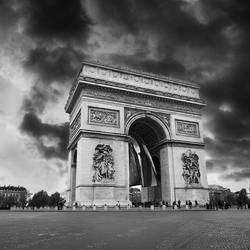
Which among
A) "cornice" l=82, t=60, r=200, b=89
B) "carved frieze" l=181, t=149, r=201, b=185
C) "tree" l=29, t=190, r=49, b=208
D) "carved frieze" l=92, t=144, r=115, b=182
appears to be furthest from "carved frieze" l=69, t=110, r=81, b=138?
"tree" l=29, t=190, r=49, b=208

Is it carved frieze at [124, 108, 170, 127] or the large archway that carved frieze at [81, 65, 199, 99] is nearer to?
carved frieze at [124, 108, 170, 127]

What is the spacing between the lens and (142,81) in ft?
104

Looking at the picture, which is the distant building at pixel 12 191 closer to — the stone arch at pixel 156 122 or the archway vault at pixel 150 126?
the archway vault at pixel 150 126

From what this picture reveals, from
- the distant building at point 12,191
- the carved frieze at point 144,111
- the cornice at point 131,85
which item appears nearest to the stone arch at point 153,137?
the carved frieze at point 144,111

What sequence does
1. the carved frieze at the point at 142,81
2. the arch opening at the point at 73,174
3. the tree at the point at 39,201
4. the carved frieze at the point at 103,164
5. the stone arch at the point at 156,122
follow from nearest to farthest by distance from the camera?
the carved frieze at the point at 103,164, the carved frieze at the point at 142,81, the stone arch at the point at 156,122, the arch opening at the point at 73,174, the tree at the point at 39,201

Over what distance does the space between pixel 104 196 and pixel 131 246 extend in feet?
69.4

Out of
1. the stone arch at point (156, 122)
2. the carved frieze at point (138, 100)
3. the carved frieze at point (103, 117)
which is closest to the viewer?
the carved frieze at point (103, 117)

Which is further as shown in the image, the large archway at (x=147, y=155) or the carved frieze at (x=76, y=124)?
the large archway at (x=147, y=155)

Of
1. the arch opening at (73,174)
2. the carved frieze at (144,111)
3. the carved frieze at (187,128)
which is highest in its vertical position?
the carved frieze at (144,111)

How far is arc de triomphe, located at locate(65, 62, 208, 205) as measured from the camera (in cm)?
2611

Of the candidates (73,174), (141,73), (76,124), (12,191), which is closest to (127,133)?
(76,124)

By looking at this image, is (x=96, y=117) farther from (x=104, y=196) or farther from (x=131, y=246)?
(x=131, y=246)

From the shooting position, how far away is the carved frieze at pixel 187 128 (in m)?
32.1

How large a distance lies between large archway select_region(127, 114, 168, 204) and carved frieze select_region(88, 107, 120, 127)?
2.73 m
